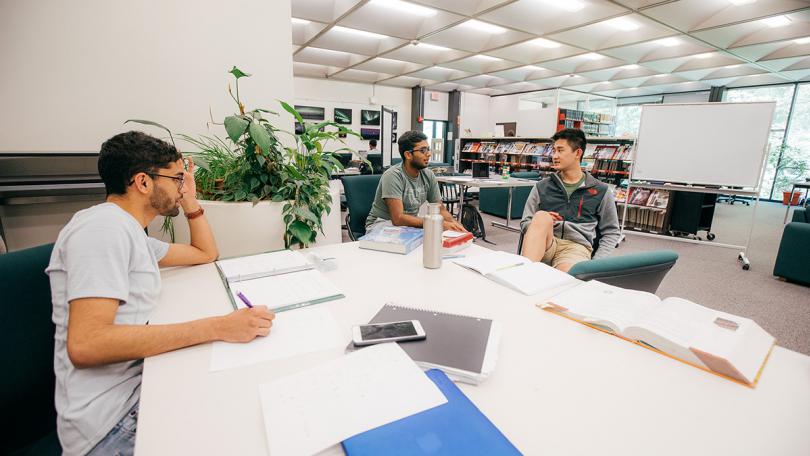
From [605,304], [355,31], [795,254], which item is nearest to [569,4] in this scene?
[355,31]

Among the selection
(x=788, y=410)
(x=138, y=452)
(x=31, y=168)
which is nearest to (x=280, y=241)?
(x=31, y=168)

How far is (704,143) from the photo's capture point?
13.6ft

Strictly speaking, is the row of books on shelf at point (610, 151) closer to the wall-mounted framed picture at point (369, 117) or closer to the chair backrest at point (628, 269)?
the chair backrest at point (628, 269)

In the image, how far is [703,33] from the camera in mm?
5121

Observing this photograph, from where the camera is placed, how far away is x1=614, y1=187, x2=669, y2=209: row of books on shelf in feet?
16.5

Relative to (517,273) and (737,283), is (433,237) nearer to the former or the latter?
(517,273)

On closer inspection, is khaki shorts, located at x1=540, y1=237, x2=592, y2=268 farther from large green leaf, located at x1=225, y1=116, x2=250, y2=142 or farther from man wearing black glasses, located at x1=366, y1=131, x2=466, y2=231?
large green leaf, located at x1=225, y1=116, x2=250, y2=142

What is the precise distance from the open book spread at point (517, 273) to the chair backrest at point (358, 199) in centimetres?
137

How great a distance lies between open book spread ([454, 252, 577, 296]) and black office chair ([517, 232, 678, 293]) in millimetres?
56

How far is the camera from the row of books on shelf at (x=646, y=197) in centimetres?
503

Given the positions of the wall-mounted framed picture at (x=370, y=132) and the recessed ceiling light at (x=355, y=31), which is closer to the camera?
the recessed ceiling light at (x=355, y=31)

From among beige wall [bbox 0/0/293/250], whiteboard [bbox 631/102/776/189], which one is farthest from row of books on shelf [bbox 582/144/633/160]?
beige wall [bbox 0/0/293/250]

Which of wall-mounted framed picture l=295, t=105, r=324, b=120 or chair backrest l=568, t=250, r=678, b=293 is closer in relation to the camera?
chair backrest l=568, t=250, r=678, b=293

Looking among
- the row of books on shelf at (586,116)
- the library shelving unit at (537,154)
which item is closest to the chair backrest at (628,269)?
the library shelving unit at (537,154)
